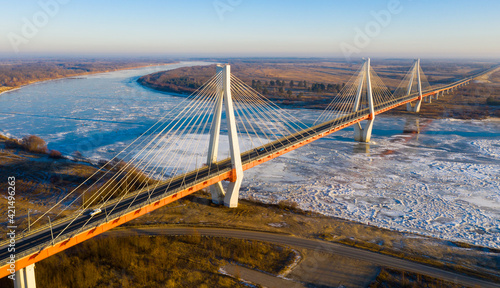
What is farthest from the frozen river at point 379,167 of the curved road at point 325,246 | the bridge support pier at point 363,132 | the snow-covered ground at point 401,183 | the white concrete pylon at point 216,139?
the curved road at point 325,246

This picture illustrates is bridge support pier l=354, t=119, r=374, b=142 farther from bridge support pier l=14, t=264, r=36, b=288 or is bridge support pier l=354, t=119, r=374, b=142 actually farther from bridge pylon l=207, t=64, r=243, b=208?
bridge support pier l=14, t=264, r=36, b=288

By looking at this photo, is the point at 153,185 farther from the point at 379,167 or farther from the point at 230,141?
the point at 379,167

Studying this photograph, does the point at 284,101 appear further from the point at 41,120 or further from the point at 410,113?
the point at 41,120

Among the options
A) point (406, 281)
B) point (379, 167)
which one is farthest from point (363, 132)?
point (406, 281)

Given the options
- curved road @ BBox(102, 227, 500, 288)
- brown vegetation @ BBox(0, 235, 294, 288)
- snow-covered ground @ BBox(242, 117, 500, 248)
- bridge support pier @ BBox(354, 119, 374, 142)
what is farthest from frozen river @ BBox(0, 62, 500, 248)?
brown vegetation @ BBox(0, 235, 294, 288)

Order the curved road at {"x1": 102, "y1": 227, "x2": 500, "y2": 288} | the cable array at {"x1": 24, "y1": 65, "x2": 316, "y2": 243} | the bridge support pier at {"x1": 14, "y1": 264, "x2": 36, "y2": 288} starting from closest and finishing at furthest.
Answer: the bridge support pier at {"x1": 14, "y1": 264, "x2": 36, "y2": 288}, the curved road at {"x1": 102, "y1": 227, "x2": 500, "y2": 288}, the cable array at {"x1": 24, "y1": 65, "x2": 316, "y2": 243}
